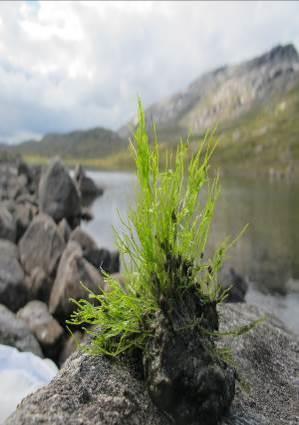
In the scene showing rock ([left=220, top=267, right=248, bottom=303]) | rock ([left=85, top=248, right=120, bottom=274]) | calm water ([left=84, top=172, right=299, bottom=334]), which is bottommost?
calm water ([left=84, top=172, right=299, bottom=334])

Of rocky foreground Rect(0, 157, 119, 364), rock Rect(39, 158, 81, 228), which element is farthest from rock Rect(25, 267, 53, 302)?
rock Rect(39, 158, 81, 228)

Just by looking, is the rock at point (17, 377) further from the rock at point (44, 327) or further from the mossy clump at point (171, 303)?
the rock at point (44, 327)

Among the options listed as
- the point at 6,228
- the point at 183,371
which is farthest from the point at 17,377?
the point at 6,228

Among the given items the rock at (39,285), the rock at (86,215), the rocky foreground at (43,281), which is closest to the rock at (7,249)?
the rocky foreground at (43,281)

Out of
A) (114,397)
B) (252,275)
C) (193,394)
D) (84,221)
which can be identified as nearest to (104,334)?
(114,397)

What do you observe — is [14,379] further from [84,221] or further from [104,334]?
[84,221]

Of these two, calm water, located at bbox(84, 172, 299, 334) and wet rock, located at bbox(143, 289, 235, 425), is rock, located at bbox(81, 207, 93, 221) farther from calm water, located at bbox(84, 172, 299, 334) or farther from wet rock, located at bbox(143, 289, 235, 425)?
wet rock, located at bbox(143, 289, 235, 425)
